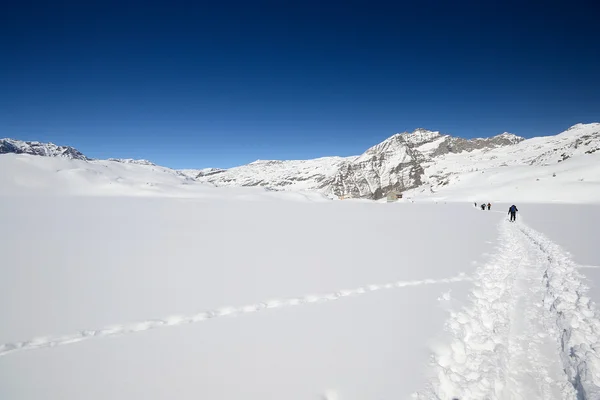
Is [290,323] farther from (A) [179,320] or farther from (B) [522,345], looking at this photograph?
(B) [522,345]

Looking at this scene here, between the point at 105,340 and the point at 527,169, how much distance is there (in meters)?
152

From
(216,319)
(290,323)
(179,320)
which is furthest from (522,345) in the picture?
(179,320)

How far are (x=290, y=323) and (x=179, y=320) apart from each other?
205 cm

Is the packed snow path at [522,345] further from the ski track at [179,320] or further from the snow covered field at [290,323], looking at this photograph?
the ski track at [179,320]

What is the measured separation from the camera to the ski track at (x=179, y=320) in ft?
15.0

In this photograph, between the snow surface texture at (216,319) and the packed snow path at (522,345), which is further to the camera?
the packed snow path at (522,345)

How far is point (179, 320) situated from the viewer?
5512 mm

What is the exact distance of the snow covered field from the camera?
3.89 m

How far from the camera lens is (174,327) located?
5.25 meters

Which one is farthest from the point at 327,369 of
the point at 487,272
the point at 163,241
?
the point at 163,241

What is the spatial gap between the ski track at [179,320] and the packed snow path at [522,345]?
208 centimetres

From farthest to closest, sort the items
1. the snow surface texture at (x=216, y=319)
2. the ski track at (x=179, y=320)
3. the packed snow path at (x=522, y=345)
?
1. the ski track at (x=179, y=320)
2. the packed snow path at (x=522, y=345)
3. the snow surface texture at (x=216, y=319)

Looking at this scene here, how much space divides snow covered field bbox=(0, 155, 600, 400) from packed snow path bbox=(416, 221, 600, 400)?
27 millimetres

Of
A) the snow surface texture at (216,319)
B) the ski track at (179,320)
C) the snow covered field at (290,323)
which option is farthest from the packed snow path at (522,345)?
the ski track at (179,320)
